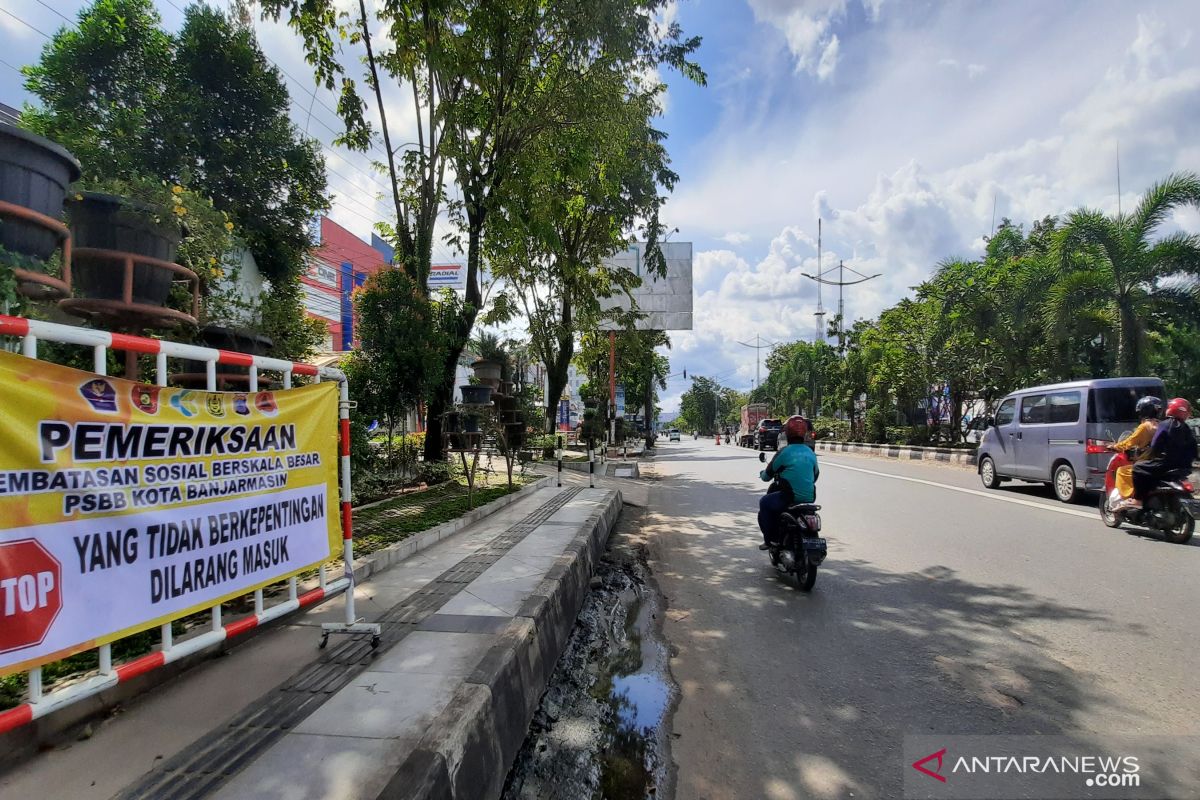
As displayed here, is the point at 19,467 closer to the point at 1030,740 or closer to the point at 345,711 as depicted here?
the point at 345,711

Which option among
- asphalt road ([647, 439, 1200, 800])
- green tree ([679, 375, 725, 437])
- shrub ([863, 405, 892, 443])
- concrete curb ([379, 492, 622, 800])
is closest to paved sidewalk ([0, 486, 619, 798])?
concrete curb ([379, 492, 622, 800])

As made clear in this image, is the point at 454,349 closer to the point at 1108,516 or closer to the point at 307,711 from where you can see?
the point at 307,711

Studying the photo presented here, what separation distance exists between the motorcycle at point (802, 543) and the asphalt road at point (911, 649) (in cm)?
18

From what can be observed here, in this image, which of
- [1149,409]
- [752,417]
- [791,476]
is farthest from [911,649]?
[752,417]

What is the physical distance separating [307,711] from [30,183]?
2668 mm

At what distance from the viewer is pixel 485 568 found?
209 inches

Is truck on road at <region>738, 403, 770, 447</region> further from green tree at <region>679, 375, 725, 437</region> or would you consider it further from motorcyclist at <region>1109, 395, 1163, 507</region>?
green tree at <region>679, 375, 725, 437</region>

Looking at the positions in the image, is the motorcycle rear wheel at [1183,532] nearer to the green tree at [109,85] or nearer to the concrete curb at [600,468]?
the concrete curb at [600,468]

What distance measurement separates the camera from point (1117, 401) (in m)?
8.97

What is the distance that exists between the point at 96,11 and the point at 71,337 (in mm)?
11163

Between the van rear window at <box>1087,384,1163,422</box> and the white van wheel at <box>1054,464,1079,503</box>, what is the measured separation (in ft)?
3.17

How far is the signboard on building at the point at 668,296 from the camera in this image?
21.4 meters

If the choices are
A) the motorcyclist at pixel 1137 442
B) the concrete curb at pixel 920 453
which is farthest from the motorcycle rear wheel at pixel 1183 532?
the concrete curb at pixel 920 453

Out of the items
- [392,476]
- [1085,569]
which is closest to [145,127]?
[392,476]
